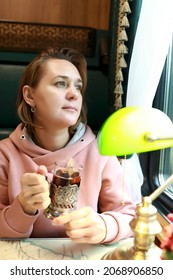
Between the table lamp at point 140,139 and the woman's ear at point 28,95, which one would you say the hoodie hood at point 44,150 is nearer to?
the woman's ear at point 28,95

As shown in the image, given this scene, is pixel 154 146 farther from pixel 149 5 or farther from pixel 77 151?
pixel 149 5

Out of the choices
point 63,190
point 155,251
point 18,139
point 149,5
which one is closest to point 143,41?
point 149,5

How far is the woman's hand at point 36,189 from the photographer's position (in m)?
0.95

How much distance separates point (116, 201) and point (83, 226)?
273mm

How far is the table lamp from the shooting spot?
2.21ft

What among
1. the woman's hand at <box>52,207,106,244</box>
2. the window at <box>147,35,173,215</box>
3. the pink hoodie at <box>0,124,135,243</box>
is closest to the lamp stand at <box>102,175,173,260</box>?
the woman's hand at <box>52,207,106,244</box>

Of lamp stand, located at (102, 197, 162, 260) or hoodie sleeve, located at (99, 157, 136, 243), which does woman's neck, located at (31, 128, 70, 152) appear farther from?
lamp stand, located at (102, 197, 162, 260)

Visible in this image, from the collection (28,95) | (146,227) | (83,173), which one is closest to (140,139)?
(146,227)

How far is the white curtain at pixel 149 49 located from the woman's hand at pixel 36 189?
762mm

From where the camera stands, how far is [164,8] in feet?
4.68

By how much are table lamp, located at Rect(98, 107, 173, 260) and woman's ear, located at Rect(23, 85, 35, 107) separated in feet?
2.14

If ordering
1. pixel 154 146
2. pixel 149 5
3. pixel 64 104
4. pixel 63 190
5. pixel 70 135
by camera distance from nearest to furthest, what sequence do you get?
pixel 154 146 → pixel 63 190 → pixel 64 104 → pixel 70 135 → pixel 149 5

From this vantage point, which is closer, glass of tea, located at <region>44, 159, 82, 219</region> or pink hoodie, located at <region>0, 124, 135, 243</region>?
glass of tea, located at <region>44, 159, 82, 219</region>
